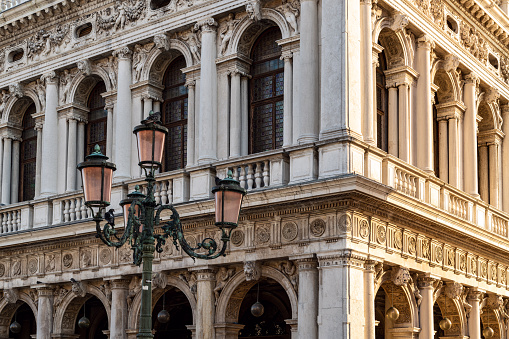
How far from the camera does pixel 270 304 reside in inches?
852

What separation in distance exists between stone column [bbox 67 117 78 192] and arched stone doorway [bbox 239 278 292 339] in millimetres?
4950

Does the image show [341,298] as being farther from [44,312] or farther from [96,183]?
[44,312]

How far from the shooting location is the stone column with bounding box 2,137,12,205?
2431 centimetres

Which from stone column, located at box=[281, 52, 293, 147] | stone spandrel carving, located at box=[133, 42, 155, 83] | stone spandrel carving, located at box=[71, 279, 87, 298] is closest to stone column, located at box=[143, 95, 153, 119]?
stone spandrel carving, located at box=[133, 42, 155, 83]

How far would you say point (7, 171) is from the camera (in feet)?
80.2

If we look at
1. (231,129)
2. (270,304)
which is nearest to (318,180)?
(231,129)

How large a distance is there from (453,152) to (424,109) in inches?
81.6

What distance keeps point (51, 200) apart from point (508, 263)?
11.0 meters

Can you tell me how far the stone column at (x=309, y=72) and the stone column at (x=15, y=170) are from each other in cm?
955

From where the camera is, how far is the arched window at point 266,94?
1959cm

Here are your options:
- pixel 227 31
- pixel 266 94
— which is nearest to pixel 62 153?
pixel 227 31

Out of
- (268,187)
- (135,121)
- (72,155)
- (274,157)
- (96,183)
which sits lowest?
(96,183)

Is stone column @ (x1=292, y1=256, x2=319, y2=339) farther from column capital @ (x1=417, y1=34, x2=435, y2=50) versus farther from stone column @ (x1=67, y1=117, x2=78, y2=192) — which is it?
stone column @ (x1=67, y1=117, x2=78, y2=192)

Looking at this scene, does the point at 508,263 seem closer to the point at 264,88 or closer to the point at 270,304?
the point at 270,304
